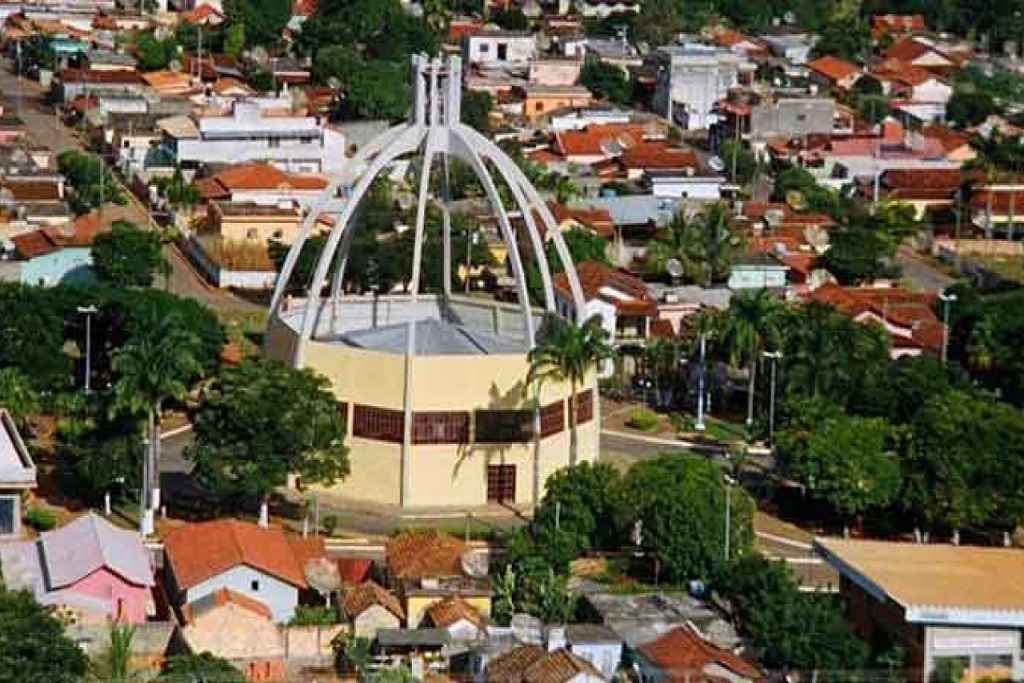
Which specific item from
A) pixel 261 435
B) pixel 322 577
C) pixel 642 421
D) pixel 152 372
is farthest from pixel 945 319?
pixel 322 577

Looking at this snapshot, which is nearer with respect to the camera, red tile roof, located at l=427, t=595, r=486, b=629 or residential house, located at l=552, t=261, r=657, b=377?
red tile roof, located at l=427, t=595, r=486, b=629

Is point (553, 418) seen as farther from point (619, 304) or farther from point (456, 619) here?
point (619, 304)

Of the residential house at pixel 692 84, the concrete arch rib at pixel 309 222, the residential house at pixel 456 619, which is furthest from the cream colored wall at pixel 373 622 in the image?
the residential house at pixel 692 84

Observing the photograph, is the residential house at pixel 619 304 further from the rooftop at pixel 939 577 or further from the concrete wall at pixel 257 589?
the concrete wall at pixel 257 589

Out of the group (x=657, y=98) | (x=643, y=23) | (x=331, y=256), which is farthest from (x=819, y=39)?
(x=331, y=256)

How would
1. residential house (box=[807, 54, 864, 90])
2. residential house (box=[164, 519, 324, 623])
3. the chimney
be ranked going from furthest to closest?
residential house (box=[807, 54, 864, 90]), residential house (box=[164, 519, 324, 623]), the chimney

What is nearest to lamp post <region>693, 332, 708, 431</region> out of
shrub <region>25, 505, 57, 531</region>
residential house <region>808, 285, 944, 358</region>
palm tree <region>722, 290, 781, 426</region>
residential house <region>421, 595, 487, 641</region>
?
palm tree <region>722, 290, 781, 426</region>

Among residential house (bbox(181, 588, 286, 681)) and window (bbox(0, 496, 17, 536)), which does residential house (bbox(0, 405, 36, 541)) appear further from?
residential house (bbox(181, 588, 286, 681))
